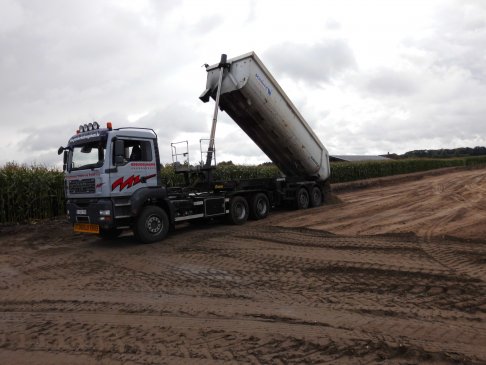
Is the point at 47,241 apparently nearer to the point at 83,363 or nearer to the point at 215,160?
the point at 215,160

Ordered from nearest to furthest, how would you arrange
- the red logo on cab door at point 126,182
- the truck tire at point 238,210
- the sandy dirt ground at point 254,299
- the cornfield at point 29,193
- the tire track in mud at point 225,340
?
the tire track in mud at point 225,340 → the sandy dirt ground at point 254,299 → the red logo on cab door at point 126,182 → the truck tire at point 238,210 → the cornfield at point 29,193

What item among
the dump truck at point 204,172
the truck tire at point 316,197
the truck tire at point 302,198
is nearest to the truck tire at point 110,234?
the dump truck at point 204,172

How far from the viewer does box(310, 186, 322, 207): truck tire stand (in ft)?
52.3

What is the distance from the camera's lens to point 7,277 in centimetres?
726

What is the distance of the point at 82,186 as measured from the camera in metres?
9.59

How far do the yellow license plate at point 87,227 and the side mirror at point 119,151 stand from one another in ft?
5.09

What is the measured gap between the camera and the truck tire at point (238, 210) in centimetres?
1227

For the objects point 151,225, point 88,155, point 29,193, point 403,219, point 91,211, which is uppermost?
point 88,155

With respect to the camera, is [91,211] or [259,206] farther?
[259,206]

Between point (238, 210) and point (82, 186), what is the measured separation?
4.73 meters

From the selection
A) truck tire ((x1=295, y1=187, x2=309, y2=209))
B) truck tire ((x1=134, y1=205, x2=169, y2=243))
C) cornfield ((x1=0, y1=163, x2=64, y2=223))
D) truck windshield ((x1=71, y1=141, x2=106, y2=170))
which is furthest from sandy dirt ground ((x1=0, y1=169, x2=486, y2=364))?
truck tire ((x1=295, y1=187, x2=309, y2=209))

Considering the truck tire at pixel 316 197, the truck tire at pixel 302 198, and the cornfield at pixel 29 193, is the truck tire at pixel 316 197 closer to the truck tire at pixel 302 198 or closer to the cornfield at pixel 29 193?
the truck tire at pixel 302 198

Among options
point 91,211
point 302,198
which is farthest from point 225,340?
point 302,198

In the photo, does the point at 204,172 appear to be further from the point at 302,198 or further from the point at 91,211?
the point at 302,198
